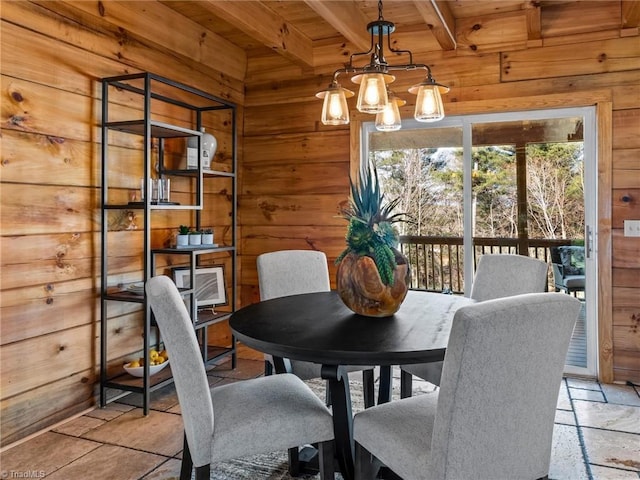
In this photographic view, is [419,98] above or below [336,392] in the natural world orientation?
above

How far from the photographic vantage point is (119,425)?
2629 mm

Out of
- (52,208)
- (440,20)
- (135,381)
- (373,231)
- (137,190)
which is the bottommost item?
(135,381)

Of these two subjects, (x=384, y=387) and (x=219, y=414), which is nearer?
(x=219, y=414)

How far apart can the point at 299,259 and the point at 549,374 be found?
5.71 feet

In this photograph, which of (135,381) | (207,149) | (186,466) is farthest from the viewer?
(207,149)

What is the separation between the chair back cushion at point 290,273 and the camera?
271 centimetres

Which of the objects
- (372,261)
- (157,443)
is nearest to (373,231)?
(372,261)

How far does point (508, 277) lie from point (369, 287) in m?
1.04

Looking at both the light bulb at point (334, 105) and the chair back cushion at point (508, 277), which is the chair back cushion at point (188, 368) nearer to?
the light bulb at point (334, 105)

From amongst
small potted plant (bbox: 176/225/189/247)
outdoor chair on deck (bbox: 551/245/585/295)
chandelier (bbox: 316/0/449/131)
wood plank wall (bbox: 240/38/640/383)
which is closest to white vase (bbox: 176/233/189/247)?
small potted plant (bbox: 176/225/189/247)

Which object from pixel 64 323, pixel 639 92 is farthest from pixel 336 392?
pixel 639 92

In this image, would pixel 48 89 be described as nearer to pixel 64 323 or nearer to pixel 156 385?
pixel 64 323

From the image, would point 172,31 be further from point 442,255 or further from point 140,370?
point 442,255

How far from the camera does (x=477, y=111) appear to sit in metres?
3.51
